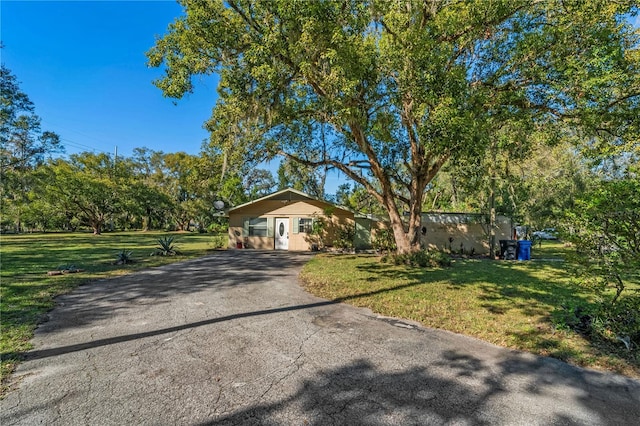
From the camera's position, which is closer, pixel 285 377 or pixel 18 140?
pixel 285 377

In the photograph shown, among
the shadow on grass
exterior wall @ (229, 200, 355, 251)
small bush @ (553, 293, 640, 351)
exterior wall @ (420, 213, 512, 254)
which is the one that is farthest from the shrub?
small bush @ (553, 293, 640, 351)

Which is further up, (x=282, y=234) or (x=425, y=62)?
(x=425, y=62)

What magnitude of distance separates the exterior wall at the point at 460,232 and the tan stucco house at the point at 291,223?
2.97 meters

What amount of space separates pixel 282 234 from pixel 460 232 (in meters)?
9.70

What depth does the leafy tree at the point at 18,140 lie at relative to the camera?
15.8 meters

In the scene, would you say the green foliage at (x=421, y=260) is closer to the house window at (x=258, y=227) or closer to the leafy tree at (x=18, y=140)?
the house window at (x=258, y=227)

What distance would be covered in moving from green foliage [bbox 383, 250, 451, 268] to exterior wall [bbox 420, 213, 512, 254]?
4864mm

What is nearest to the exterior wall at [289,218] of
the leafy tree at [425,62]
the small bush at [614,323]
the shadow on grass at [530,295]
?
the shadow on grass at [530,295]

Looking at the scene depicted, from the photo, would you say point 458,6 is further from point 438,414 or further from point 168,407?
point 168,407

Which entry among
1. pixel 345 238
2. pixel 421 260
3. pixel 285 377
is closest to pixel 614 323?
pixel 285 377

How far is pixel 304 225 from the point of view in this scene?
55.0ft

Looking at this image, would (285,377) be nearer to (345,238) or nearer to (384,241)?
(384,241)

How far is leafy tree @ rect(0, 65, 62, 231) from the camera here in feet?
51.8

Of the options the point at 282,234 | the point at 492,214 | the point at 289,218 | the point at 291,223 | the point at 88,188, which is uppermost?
the point at 88,188
